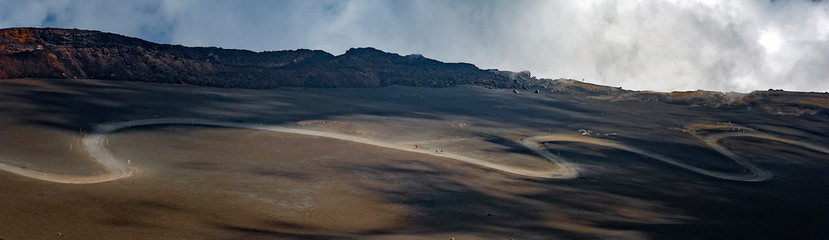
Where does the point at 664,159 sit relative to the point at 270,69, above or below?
below

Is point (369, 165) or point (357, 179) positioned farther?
point (369, 165)

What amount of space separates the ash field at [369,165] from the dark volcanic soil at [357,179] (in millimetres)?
Result: 184

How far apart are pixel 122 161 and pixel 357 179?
15.8 metres

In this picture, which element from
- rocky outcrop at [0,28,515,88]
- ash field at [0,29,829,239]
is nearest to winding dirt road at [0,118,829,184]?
ash field at [0,29,829,239]

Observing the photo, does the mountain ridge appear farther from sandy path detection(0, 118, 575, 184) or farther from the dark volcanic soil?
sandy path detection(0, 118, 575, 184)

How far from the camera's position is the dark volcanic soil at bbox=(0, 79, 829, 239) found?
28859 mm

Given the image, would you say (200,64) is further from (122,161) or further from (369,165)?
(369,165)

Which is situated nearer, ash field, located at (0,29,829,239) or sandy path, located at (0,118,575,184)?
ash field, located at (0,29,829,239)

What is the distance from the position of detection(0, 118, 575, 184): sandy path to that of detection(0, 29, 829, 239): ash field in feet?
0.80

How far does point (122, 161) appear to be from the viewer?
136ft

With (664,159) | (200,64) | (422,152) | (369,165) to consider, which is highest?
(200,64)

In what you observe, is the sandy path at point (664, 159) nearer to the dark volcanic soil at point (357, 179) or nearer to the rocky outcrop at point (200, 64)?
the dark volcanic soil at point (357, 179)

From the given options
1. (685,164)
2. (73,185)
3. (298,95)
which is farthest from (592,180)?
(298,95)

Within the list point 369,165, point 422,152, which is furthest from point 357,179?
point 422,152
